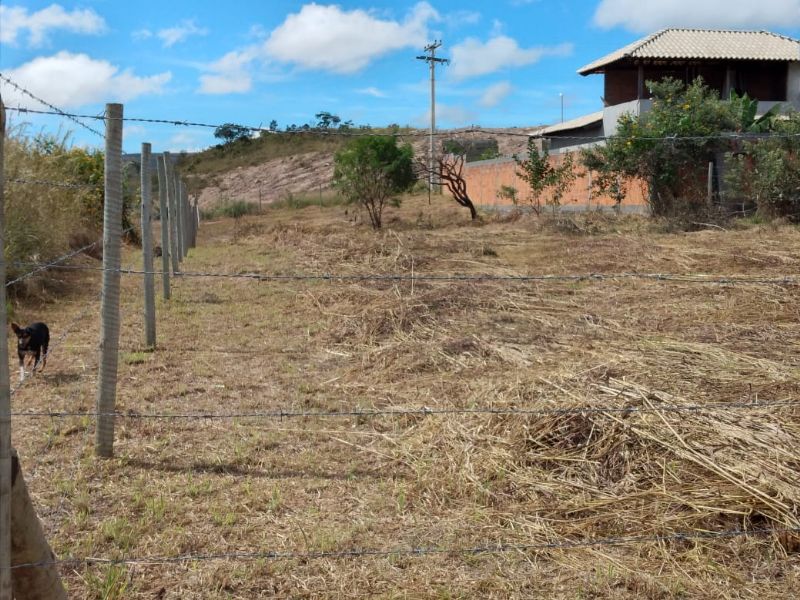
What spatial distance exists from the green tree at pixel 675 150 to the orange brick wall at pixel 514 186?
733 millimetres

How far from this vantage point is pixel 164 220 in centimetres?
1072

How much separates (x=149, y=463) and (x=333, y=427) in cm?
115

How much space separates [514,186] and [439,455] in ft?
74.2

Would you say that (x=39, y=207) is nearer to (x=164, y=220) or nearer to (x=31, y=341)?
(x=164, y=220)

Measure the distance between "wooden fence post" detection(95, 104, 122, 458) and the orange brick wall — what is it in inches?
643

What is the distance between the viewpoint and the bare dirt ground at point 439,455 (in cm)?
306

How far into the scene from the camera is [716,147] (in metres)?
18.0

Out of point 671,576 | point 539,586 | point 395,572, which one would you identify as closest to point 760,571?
point 671,576

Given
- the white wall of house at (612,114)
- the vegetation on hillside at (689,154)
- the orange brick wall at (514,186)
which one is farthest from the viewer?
the white wall of house at (612,114)

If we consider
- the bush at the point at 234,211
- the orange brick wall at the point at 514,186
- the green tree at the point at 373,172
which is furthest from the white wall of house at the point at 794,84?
the bush at the point at 234,211

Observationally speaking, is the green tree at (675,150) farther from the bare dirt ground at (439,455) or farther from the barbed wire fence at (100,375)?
the barbed wire fence at (100,375)

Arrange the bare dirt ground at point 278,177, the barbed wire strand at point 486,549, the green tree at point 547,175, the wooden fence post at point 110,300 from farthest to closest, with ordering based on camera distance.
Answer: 1. the bare dirt ground at point 278,177
2. the green tree at point 547,175
3. the wooden fence post at point 110,300
4. the barbed wire strand at point 486,549

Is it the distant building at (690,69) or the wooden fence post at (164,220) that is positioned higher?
the distant building at (690,69)

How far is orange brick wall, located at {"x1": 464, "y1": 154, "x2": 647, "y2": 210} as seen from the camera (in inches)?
787
